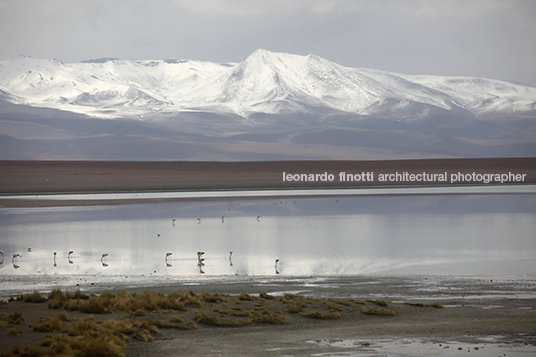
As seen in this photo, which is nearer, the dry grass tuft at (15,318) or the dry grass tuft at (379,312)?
the dry grass tuft at (15,318)

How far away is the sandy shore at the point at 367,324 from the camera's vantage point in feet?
32.8

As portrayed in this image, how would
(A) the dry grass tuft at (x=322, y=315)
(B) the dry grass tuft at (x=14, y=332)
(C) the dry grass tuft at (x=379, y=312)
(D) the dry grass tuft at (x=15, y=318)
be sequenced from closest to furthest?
(B) the dry grass tuft at (x=14, y=332), (D) the dry grass tuft at (x=15, y=318), (A) the dry grass tuft at (x=322, y=315), (C) the dry grass tuft at (x=379, y=312)

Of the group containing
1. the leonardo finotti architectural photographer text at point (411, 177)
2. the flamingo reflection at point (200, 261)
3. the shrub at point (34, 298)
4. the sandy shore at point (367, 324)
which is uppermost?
the leonardo finotti architectural photographer text at point (411, 177)

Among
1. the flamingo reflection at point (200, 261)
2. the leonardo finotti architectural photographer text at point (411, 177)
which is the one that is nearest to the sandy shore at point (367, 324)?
the flamingo reflection at point (200, 261)

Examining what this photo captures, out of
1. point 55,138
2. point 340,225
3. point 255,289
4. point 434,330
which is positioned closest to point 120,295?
point 255,289

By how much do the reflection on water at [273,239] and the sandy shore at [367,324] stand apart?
239 centimetres

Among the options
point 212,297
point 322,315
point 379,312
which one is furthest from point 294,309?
point 212,297

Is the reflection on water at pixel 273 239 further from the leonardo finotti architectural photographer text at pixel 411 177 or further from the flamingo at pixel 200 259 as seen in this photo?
the leonardo finotti architectural photographer text at pixel 411 177

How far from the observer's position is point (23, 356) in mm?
9055

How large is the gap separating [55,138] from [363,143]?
269 feet

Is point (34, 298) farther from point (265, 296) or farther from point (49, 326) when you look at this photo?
point (265, 296)

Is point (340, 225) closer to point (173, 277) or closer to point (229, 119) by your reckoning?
point (173, 277)

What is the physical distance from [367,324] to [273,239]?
40.6 ft

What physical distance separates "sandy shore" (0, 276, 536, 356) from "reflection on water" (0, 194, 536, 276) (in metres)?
2.39
